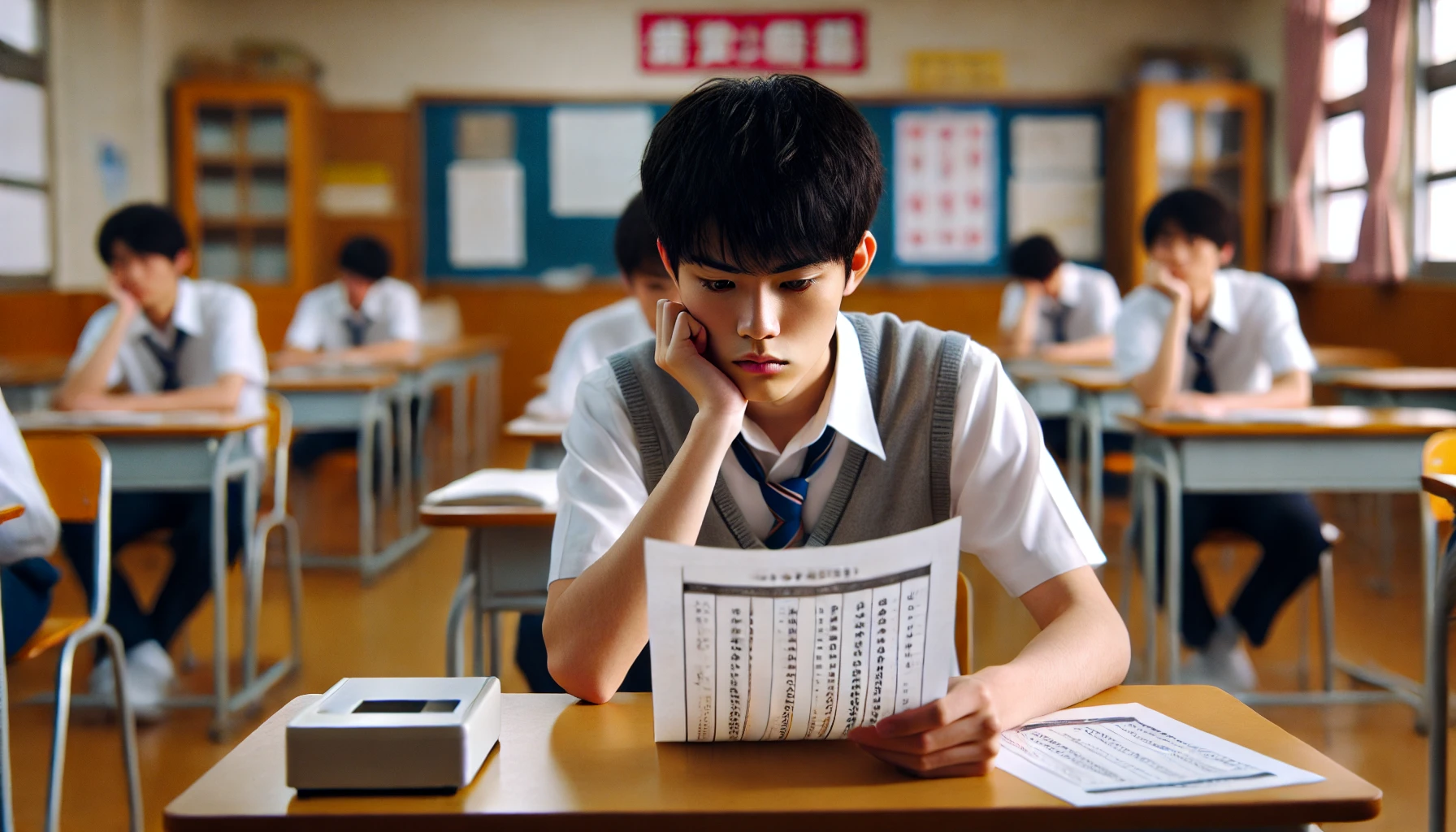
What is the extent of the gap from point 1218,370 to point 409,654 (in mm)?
2182

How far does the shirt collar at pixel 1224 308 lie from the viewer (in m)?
3.16

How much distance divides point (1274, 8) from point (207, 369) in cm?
580

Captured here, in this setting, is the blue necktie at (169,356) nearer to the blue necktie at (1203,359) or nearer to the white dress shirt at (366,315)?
the white dress shirt at (366,315)

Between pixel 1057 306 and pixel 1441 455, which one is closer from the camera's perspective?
pixel 1441 455

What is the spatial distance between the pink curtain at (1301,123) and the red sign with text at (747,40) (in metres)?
2.32

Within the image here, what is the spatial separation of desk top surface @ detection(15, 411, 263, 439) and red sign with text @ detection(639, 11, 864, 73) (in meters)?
5.09

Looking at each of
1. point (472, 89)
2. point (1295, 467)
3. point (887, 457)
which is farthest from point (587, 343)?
point (472, 89)

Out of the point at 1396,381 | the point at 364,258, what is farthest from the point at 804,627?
the point at 364,258

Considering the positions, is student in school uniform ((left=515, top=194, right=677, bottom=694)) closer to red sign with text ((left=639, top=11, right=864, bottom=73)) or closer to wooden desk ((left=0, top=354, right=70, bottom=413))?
wooden desk ((left=0, top=354, right=70, bottom=413))

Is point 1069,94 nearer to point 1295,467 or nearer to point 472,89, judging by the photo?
point 472,89

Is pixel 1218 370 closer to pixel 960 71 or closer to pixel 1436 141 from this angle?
pixel 1436 141

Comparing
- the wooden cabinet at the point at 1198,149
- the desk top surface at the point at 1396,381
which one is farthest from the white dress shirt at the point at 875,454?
the wooden cabinet at the point at 1198,149

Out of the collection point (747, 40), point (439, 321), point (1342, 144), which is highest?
point (747, 40)

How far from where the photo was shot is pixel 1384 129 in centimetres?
526
